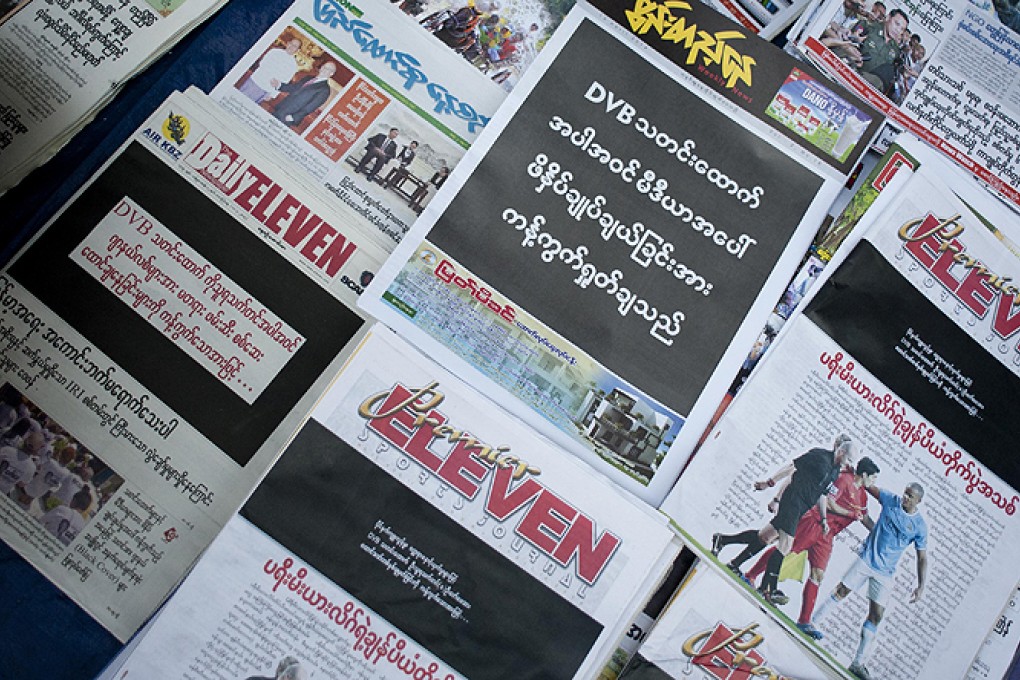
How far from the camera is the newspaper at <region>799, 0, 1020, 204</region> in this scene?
0.63m

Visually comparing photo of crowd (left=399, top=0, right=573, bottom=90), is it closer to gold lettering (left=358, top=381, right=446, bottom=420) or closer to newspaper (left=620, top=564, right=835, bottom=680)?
gold lettering (left=358, top=381, right=446, bottom=420)

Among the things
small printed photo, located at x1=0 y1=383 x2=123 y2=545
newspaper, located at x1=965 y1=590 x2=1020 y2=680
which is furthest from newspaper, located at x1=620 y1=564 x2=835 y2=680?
small printed photo, located at x1=0 y1=383 x2=123 y2=545

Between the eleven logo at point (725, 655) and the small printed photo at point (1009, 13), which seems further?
the small printed photo at point (1009, 13)

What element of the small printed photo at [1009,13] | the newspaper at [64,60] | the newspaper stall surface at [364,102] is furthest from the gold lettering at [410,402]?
the small printed photo at [1009,13]

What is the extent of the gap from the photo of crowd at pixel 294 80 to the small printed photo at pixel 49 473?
314 mm

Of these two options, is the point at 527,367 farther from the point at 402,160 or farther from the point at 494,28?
the point at 494,28

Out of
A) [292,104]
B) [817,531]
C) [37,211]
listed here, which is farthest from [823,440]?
[37,211]

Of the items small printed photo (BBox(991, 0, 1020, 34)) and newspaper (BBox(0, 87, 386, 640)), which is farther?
small printed photo (BBox(991, 0, 1020, 34))

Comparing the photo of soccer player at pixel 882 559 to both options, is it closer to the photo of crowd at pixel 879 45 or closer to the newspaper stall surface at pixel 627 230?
the newspaper stall surface at pixel 627 230

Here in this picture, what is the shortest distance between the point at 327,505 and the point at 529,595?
0.54ft

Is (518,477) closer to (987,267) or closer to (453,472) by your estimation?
(453,472)

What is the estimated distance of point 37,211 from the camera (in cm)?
60

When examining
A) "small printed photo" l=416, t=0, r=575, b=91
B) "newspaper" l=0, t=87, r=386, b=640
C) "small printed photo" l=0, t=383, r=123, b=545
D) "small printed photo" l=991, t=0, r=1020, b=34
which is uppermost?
"small printed photo" l=991, t=0, r=1020, b=34

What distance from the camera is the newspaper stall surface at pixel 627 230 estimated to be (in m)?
0.56
